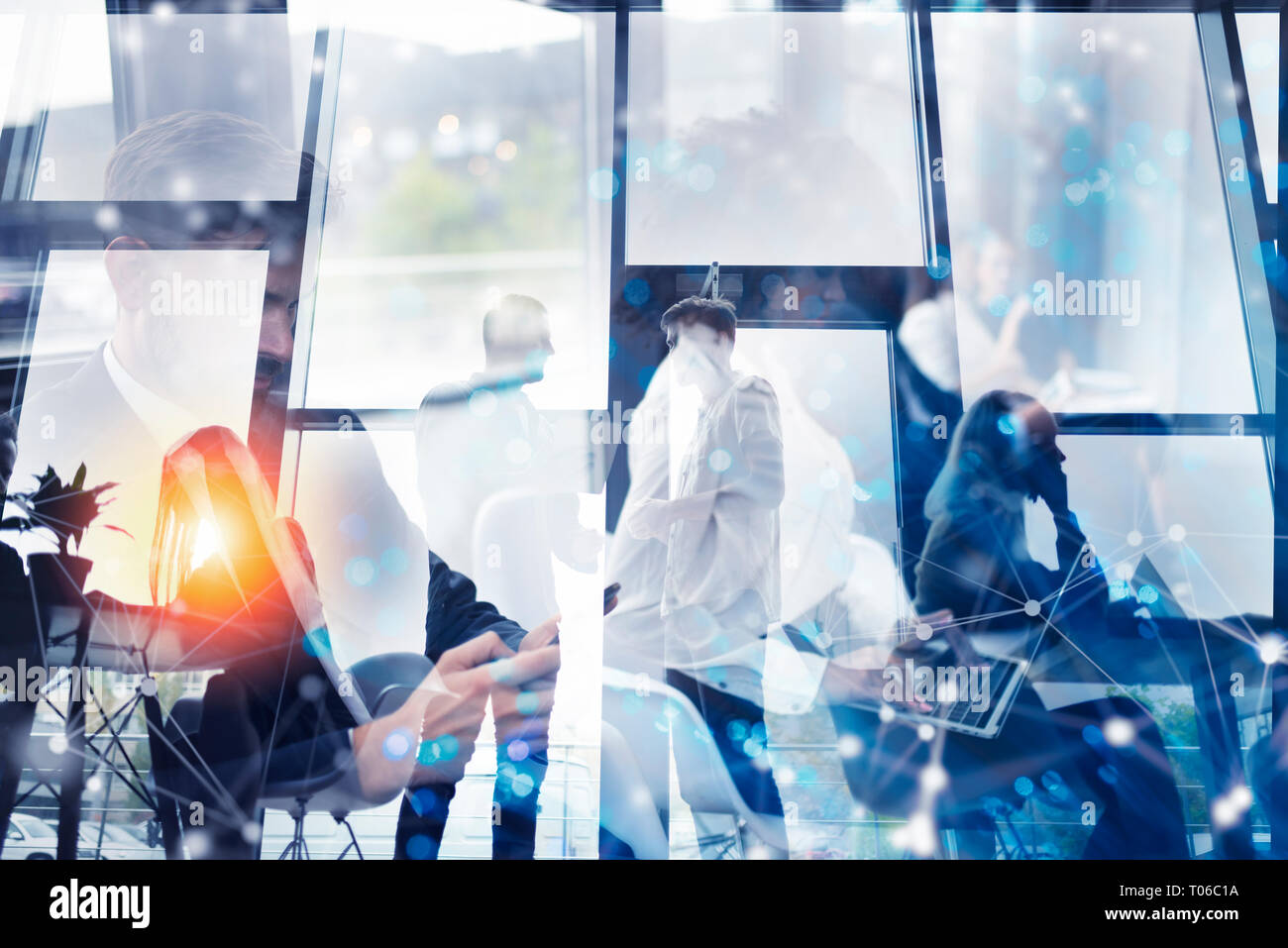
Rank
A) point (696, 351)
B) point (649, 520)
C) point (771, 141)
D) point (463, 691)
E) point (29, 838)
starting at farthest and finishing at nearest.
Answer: point (771, 141) → point (696, 351) → point (649, 520) → point (463, 691) → point (29, 838)

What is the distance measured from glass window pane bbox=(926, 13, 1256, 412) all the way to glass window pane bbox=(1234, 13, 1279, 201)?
0.37 feet

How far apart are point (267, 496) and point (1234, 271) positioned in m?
2.22

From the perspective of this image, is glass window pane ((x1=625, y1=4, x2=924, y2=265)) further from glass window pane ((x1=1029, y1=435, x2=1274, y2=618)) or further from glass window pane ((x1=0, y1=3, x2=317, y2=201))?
glass window pane ((x1=0, y1=3, x2=317, y2=201))

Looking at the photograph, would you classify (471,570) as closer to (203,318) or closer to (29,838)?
(203,318)

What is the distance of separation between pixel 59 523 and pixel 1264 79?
286 centimetres

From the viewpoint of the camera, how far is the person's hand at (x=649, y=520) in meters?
1.79

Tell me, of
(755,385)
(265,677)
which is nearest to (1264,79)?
(755,385)

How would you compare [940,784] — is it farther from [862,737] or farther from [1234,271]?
[1234,271]

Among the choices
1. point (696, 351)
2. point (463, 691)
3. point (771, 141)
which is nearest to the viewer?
point (463, 691)

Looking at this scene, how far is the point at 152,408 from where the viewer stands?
5.84 feet
